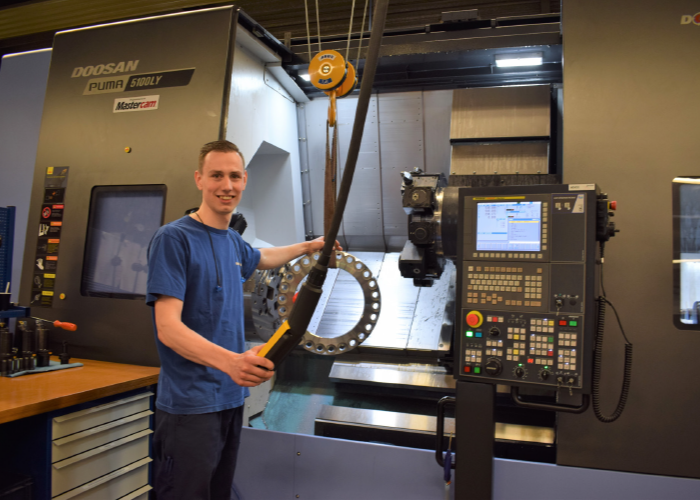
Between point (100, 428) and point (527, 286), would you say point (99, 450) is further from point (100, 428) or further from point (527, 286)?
→ point (527, 286)

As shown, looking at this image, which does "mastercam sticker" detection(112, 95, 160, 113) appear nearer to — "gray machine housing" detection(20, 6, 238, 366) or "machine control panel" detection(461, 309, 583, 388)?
"gray machine housing" detection(20, 6, 238, 366)

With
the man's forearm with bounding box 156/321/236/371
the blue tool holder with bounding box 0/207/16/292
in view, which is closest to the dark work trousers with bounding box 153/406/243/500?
the man's forearm with bounding box 156/321/236/371

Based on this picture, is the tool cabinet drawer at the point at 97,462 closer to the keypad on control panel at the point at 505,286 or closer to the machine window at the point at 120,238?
the machine window at the point at 120,238

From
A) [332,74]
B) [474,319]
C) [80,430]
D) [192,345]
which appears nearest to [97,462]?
[80,430]

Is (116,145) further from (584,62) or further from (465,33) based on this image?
(584,62)

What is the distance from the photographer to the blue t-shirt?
65.6 inches

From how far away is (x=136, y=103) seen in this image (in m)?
2.85

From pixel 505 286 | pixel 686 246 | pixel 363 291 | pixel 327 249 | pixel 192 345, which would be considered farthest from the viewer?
pixel 363 291

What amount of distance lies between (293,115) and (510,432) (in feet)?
8.36

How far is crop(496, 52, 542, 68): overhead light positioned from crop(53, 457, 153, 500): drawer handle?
2.87 meters

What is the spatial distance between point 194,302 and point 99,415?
2.77 ft

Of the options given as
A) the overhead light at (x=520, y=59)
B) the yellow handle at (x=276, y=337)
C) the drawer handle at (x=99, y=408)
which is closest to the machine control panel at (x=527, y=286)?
the yellow handle at (x=276, y=337)

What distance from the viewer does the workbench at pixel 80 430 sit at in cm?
190

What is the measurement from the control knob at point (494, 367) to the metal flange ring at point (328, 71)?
1.28 meters
